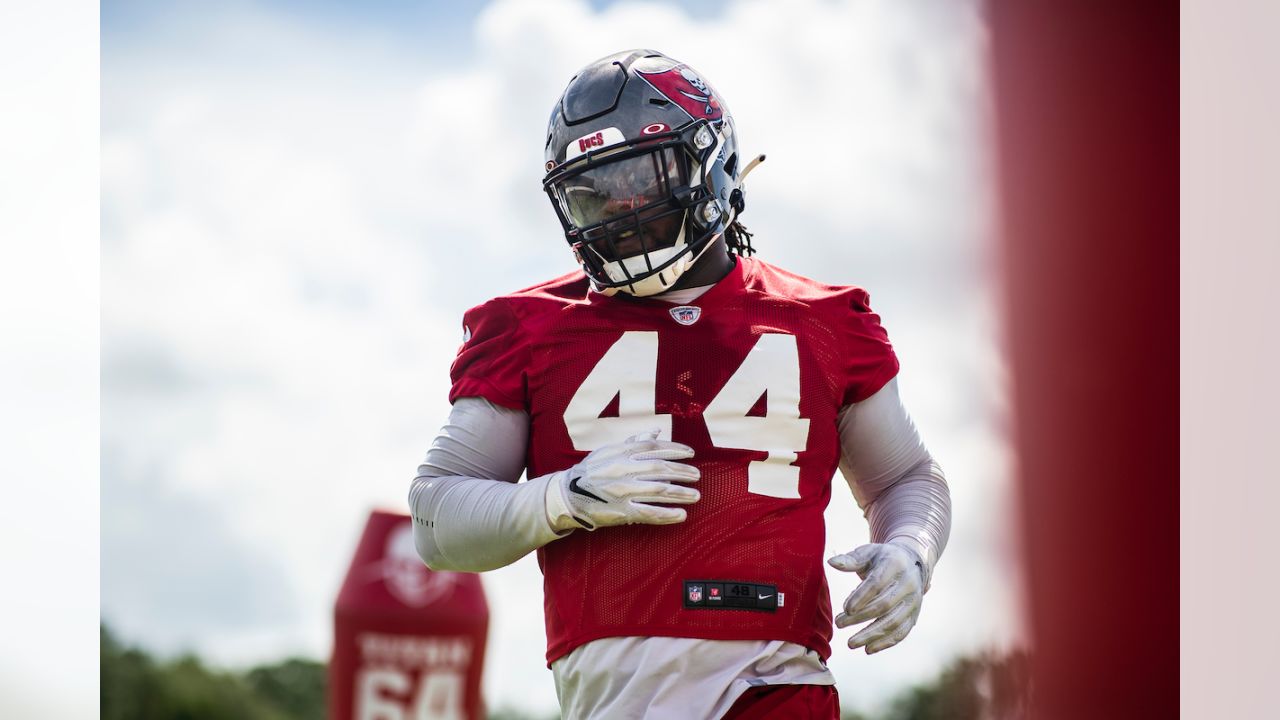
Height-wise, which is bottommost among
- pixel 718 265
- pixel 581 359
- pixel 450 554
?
pixel 450 554

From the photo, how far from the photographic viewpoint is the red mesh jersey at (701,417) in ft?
6.56

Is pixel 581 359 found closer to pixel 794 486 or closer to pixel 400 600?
pixel 794 486

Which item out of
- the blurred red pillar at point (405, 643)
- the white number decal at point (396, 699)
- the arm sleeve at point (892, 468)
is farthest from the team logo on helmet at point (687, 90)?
the white number decal at point (396, 699)

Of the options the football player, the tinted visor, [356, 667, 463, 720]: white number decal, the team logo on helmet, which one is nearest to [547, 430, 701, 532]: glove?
the football player

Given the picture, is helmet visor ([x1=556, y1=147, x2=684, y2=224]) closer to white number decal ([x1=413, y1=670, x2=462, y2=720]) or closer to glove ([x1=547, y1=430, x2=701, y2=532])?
glove ([x1=547, y1=430, x2=701, y2=532])

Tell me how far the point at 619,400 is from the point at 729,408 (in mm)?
175

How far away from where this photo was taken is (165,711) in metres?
12.7

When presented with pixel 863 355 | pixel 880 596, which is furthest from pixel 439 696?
pixel 880 596

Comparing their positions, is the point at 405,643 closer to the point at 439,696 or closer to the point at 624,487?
the point at 439,696

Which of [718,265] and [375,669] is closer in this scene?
[718,265]

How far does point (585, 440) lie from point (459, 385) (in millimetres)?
243

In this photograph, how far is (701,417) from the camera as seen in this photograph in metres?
2.07

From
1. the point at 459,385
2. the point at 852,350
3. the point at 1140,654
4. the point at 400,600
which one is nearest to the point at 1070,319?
the point at 1140,654

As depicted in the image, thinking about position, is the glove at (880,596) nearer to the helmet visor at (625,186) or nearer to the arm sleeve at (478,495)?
the arm sleeve at (478,495)
